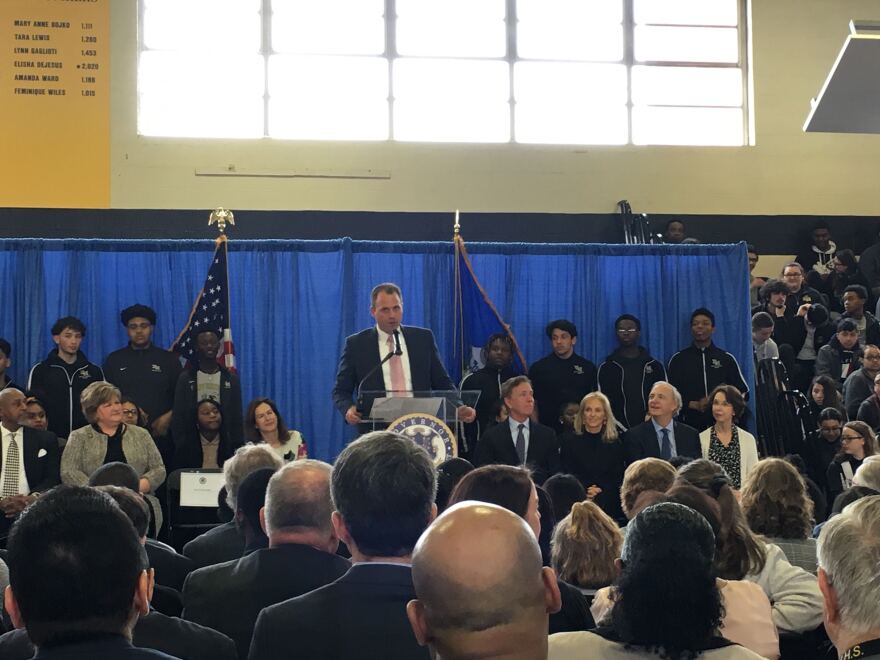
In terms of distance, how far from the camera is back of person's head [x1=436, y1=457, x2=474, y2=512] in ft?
13.6

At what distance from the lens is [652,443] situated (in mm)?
8039

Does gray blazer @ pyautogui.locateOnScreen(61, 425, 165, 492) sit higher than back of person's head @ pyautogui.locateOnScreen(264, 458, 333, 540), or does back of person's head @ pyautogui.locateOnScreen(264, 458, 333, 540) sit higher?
back of person's head @ pyautogui.locateOnScreen(264, 458, 333, 540)

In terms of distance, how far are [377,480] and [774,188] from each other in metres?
12.2

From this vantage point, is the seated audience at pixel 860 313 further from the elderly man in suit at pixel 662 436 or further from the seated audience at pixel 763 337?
the elderly man in suit at pixel 662 436

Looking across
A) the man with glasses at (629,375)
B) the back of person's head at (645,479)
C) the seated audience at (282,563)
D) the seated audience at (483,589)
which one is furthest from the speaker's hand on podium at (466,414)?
the seated audience at (483,589)

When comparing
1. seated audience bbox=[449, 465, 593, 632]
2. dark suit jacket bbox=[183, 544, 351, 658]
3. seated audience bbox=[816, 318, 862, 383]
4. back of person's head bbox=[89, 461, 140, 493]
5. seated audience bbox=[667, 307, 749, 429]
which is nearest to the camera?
dark suit jacket bbox=[183, 544, 351, 658]

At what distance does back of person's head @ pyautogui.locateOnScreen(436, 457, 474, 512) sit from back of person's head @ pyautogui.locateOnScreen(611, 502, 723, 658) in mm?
1784

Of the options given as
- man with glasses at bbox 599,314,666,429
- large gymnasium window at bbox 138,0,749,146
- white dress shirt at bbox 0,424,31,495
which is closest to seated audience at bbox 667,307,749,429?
man with glasses at bbox 599,314,666,429

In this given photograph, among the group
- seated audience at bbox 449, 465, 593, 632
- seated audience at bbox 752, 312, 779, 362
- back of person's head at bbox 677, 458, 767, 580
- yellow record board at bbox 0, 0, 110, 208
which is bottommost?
back of person's head at bbox 677, 458, 767, 580

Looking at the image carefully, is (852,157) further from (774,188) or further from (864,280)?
(864,280)

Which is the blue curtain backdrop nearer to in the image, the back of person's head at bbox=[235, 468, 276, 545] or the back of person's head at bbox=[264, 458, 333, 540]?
the back of person's head at bbox=[235, 468, 276, 545]

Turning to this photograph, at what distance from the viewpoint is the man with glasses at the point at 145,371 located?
885cm

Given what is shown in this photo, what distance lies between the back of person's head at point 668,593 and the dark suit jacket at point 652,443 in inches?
227

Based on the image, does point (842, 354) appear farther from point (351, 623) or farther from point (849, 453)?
point (351, 623)
